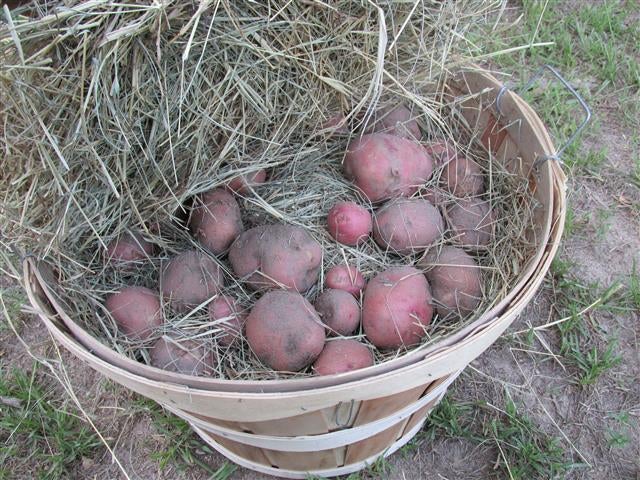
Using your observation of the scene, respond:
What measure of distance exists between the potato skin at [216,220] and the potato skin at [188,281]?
0.06 metres

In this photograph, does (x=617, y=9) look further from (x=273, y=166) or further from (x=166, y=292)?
(x=166, y=292)

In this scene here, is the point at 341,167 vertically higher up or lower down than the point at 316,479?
higher up

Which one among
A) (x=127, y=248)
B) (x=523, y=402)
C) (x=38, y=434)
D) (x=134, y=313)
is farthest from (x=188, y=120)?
(x=523, y=402)

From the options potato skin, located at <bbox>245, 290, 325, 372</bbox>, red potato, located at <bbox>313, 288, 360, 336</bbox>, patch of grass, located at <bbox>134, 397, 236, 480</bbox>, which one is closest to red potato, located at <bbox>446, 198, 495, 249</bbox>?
red potato, located at <bbox>313, 288, 360, 336</bbox>

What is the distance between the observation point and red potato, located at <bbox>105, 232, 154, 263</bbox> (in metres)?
1.52

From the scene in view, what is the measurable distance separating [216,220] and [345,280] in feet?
1.14

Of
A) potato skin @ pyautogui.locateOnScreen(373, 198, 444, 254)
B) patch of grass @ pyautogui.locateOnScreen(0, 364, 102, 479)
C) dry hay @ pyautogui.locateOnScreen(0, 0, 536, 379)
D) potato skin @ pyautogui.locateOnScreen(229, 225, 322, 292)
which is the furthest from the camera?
patch of grass @ pyautogui.locateOnScreen(0, 364, 102, 479)

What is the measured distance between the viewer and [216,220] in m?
1.53

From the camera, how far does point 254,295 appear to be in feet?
4.99

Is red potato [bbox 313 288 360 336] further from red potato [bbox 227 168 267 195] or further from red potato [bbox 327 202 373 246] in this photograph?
red potato [bbox 227 168 267 195]

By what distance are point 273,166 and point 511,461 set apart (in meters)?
1.00

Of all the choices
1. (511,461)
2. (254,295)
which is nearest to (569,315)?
(511,461)

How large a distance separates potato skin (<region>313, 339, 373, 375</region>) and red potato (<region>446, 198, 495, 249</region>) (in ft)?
1.41

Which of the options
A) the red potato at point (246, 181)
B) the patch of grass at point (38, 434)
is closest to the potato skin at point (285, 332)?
the red potato at point (246, 181)
